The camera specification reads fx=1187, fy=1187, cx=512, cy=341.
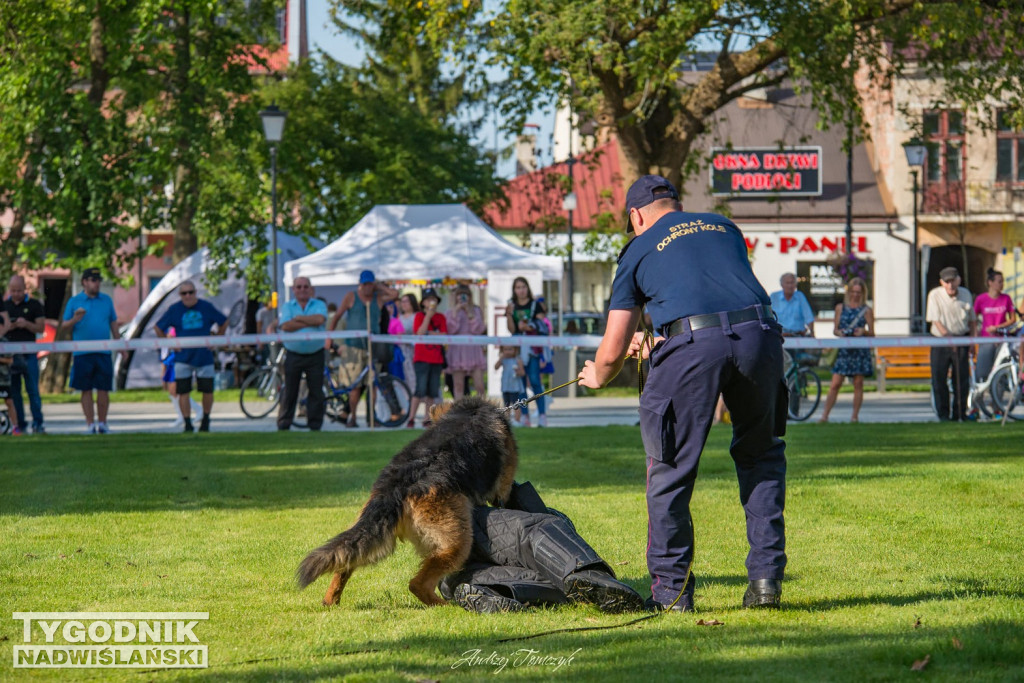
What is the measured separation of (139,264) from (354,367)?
27.3 meters

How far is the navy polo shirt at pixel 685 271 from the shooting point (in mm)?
4734

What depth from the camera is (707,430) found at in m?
4.75

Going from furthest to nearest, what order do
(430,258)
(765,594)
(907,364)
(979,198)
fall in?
(979,198) < (907,364) < (430,258) < (765,594)

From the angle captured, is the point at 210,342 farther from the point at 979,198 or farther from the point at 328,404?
the point at 979,198

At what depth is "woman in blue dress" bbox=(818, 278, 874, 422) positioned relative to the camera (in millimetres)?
15352

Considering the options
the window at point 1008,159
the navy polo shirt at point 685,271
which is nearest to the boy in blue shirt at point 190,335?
the navy polo shirt at point 685,271

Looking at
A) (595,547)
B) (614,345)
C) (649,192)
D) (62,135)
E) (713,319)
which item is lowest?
(595,547)

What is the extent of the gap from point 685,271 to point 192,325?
11.1 metres

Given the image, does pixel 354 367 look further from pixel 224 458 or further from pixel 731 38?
pixel 731 38

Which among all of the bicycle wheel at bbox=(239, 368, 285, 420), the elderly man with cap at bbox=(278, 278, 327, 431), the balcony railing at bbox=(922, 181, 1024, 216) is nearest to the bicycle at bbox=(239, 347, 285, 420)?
the bicycle wheel at bbox=(239, 368, 285, 420)

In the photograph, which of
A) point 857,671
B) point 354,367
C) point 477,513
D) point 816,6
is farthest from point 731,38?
point 857,671

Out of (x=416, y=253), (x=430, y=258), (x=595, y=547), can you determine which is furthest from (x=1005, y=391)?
(x=595, y=547)

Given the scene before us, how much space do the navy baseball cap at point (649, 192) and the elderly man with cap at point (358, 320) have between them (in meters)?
10.9

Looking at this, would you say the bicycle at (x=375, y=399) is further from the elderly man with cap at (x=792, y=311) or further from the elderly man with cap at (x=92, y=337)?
the elderly man with cap at (x=792, y=311)
